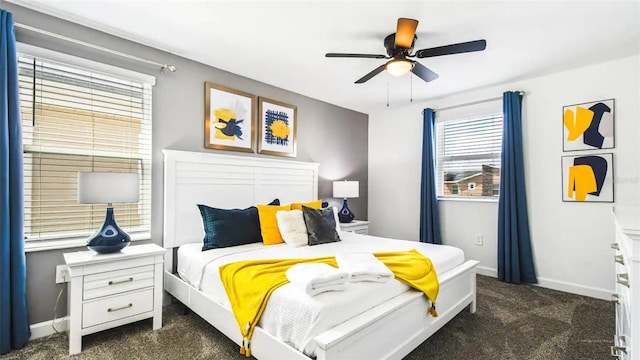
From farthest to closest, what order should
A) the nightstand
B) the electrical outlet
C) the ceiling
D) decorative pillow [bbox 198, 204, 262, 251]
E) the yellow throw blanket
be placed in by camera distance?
the nightstand, decorative pillow [bbox 198, 204, 262, 251], the electrical outlet, the ceiling, the yellow throw blanket

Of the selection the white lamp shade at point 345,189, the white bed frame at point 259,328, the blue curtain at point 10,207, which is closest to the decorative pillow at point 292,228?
the white bed frame at point 259,328

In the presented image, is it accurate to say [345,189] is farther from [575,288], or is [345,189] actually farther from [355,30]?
[575,288]

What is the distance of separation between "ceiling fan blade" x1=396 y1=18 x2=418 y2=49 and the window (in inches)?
90.6

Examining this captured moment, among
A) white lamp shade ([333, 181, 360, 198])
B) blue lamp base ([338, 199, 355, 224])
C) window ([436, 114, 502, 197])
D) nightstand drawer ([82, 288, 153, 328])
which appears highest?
window ([436, 114, 502, 197])

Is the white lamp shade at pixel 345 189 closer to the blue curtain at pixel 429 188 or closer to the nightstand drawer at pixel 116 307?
the blue curtain at pixel 429 188

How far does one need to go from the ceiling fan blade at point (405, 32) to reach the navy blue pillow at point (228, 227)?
1.99 m

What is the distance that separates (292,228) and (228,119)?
4.67 feet

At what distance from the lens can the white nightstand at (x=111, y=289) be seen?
6.63 feet

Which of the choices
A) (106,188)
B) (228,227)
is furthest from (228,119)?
(106,188)

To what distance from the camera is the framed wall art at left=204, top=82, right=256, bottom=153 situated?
3.18 metres

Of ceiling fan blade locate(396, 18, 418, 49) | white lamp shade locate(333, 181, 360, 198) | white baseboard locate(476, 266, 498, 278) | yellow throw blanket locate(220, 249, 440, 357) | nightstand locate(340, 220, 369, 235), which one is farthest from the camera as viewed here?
white lamp shade locate(333, 181, 360, 198)

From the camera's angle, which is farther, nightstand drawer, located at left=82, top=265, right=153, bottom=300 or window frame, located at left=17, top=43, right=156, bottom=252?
window frame, located at left=17, top=43, right=156, bottom=252

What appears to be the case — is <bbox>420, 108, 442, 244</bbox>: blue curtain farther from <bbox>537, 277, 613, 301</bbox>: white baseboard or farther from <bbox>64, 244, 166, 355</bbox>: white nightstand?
<bbox>64, 244, 166, 355</bbox>: white nightstand

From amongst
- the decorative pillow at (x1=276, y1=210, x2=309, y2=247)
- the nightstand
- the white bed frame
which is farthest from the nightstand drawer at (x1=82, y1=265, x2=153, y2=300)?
the nightstand
